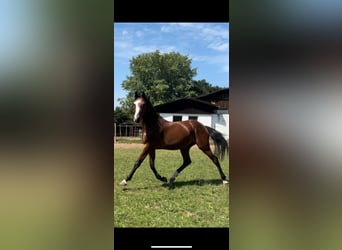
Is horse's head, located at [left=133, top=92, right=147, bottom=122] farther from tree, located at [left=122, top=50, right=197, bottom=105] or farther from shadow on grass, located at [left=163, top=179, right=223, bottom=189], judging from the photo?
shadow on grass, located at [left=163, top=179, right=223, bottom=189]

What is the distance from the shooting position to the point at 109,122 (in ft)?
2.96

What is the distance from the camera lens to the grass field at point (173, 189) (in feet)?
11.8

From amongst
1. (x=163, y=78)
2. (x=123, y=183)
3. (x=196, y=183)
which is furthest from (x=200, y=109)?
(x=123, y=183)

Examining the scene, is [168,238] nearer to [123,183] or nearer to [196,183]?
[123,183]

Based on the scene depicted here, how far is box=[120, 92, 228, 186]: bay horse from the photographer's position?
12.6 feet

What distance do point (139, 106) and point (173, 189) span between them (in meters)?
1.18

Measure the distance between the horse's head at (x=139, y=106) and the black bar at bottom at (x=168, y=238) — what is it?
2531 mm

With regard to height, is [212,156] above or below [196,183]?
above

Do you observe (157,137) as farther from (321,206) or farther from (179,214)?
Answer: (321,206)

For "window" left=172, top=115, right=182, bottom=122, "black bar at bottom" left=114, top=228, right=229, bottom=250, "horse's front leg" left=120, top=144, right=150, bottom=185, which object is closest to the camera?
"black bar at bottom" left=114, top=228, right=229, bottom=250

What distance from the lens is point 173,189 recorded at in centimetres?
407

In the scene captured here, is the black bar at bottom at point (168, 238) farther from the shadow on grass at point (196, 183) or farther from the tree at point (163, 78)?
the tree at point (163, 78)

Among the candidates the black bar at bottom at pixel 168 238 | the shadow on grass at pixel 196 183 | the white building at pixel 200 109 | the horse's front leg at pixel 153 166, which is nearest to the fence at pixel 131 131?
the horse's front leg at pixel 153 166

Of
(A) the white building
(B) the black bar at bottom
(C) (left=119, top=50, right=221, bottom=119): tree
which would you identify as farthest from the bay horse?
(B) the black bar at bottom
